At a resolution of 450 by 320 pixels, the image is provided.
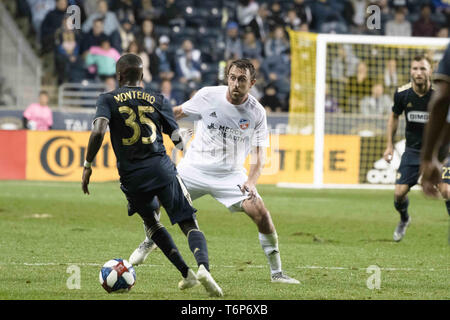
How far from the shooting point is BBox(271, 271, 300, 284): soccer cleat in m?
7.45

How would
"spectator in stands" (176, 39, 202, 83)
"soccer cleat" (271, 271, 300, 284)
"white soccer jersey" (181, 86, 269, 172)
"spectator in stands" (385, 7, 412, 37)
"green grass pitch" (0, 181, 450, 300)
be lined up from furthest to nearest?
1. "spectator in stands" (385, 7, 412, 37)
2. "spectator in stands" (176, 39, 202, 83)
3. "white soccer jersey" (181, 86, 269, 172)
4. "soccer cleat" (271, 271, 300, 284)
5. "green grass pitch" (0, 181, 450, 300)

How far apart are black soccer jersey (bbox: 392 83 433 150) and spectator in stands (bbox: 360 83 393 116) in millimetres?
9969

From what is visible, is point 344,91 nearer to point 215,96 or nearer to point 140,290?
point 215,96

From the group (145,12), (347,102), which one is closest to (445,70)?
(347,102)

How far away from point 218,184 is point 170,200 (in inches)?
44.7

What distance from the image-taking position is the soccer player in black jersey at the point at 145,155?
6.47 m

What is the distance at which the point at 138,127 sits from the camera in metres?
6.52

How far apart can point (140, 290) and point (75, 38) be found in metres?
17.1

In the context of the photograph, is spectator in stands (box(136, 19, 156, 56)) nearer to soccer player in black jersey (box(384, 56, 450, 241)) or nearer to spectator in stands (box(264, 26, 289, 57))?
spectator in stands (box(264, 26, 289, 57))

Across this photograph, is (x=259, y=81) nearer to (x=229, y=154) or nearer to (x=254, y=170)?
(x=229, y=154)

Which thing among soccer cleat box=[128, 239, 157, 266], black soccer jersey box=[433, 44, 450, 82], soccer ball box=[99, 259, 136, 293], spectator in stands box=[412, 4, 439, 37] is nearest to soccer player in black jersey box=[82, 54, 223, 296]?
soccer ball box=[99, 259, 136, 293]

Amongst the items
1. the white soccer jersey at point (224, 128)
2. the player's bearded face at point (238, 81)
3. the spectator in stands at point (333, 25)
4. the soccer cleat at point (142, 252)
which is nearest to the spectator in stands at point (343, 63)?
the spectator in stands at point (333, 25)

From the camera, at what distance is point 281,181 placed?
19219mm

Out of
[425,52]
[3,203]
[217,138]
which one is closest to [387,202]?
[425,52]
